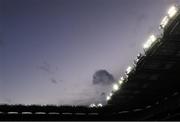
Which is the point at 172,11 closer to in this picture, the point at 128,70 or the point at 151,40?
the point at 151,40

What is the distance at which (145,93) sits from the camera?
45656 mm

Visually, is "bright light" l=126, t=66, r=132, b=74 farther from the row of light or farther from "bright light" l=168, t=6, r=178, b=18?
"bright light" l=168, t=6, r=178, b=18

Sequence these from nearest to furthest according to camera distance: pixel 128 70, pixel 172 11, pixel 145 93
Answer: pixel 172 11 < pixel 128 70 < pixel 145 93

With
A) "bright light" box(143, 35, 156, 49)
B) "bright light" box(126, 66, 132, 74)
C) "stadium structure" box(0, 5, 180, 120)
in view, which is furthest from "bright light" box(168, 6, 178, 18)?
"bright light" box(126, 66, 132, 74)

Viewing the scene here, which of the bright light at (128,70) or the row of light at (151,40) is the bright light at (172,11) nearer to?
the row of light at (151,40)

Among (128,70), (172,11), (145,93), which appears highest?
(172,11)

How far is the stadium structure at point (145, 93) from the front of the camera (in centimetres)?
3354

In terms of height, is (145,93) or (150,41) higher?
(150,41)

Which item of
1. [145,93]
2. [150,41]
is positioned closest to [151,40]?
[150,41]

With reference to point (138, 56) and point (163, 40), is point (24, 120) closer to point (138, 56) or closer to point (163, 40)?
point (138, 56)

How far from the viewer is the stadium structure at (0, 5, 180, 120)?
33.5m

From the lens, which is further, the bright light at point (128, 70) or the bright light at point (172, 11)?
the bright light at point (128, 70)

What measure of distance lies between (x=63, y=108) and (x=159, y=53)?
14.4 metres

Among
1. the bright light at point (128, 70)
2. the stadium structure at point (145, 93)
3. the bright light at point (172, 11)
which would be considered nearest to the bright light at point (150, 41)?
the stadium structure at point (145, 93)
